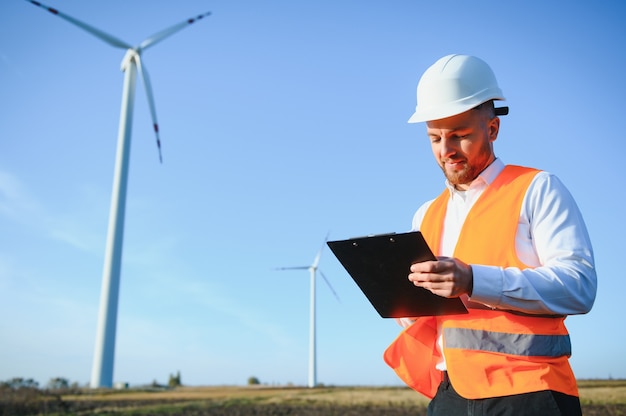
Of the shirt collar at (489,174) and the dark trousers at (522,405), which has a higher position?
the shirt collar at (489,174)

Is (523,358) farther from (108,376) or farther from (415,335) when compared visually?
(108,376)

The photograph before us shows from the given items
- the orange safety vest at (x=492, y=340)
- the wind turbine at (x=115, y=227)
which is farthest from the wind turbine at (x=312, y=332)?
the orange safety vest at (x=492, y=340)

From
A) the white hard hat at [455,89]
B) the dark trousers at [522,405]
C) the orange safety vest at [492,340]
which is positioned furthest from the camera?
the white hard hat at [455,89]

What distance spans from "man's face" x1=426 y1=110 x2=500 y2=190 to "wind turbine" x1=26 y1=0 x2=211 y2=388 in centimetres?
3876

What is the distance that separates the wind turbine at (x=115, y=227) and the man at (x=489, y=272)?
1527 inches

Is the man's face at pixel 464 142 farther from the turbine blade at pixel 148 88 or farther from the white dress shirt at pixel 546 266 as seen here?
the turbine blade at pixel 148 88

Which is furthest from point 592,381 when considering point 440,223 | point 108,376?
point 108,376

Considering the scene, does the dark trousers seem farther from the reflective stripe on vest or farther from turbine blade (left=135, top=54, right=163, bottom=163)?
turbine blade (left=135, top=54, right=163, bottom=163)

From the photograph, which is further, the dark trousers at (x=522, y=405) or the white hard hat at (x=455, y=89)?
the white hard hat at (x=455, y=89)

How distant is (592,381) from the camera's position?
82.1ft

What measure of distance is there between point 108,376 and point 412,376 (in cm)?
4272

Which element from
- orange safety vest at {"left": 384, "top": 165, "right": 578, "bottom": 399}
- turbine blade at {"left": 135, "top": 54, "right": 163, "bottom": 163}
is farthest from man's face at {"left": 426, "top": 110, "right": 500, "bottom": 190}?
turbine blade at {"left": 135, "top": 54, "right": 163, "bottom": 163}

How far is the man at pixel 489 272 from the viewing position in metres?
2.95

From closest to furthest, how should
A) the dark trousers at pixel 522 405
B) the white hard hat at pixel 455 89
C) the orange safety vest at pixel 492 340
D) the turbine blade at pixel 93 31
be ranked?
the dark trousers at pixel 522 405
the orange safety vest at pixel 492 340
the white hard hat at pixel 455 89
the turbine blade at pixel 93 31
